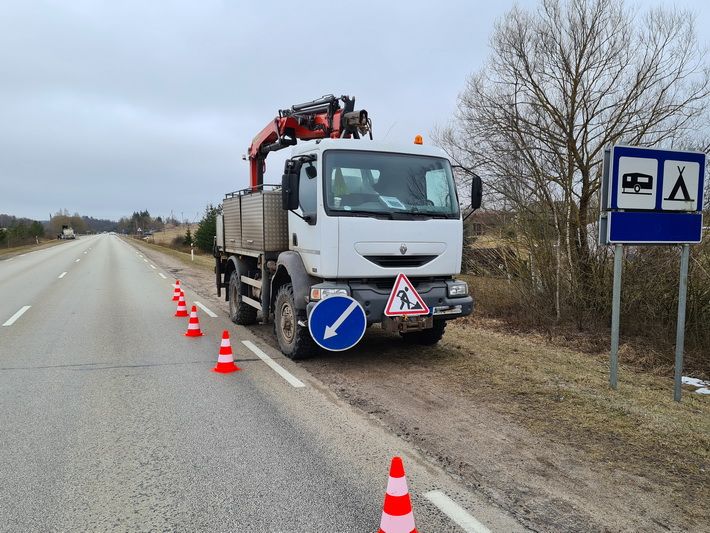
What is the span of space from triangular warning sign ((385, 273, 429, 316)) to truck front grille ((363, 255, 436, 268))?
0.23m

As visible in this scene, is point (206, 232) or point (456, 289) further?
point (206, 232)

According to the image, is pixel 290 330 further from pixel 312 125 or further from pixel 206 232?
pixel 206 232

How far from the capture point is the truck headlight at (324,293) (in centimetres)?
606

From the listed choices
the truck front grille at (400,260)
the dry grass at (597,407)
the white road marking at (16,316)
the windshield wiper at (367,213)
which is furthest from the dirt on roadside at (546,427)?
the white road marking at (16,316)

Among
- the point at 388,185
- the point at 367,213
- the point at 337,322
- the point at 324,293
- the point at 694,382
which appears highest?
the point at 388,185

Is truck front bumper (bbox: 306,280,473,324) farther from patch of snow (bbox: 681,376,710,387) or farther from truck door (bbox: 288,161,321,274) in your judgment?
patch of snow (bbox: 681,376,710,387)

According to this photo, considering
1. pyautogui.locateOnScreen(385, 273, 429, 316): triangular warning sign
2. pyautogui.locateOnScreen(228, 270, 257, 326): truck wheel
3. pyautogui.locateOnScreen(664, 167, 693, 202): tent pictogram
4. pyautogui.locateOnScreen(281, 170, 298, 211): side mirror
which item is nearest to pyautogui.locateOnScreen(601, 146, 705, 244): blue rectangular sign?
pyautogui.locateOnScreen(664, 167, 693, 202): tent pictogram

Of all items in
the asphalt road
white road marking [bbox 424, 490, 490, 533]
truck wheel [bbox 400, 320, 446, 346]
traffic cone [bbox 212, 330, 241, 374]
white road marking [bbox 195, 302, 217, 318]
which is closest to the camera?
white road marking [bbox 424, 490, 490, 533]

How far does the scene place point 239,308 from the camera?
32.3 ft

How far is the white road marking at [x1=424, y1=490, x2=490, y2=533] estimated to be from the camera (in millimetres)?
2967

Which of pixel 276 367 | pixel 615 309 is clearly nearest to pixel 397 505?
pixel 615 309

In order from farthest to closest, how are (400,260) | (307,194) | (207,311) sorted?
1. (207,311)
2. (307,194)
3. (400,260)

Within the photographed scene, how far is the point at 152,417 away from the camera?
189 inches

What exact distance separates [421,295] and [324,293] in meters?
1.29
